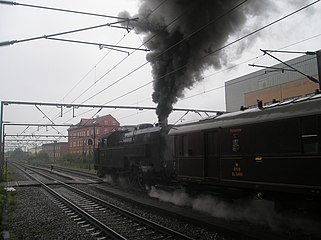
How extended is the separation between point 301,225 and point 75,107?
2057 centimetres

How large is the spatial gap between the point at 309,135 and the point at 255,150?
5.88 ft

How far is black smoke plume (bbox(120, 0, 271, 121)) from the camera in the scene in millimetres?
12874

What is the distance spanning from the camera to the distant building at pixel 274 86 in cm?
4072

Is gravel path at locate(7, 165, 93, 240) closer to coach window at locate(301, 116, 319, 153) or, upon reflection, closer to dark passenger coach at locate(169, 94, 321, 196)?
dark passenger coach at locate(169, 94, 321, 196)

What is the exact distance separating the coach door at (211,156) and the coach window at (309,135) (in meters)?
3.45

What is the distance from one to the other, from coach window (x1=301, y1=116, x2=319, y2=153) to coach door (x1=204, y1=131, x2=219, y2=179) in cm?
345

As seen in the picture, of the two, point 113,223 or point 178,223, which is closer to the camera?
point 178,223

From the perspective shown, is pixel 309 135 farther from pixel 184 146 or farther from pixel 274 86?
pixel 274 86

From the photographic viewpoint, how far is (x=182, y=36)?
600 inches

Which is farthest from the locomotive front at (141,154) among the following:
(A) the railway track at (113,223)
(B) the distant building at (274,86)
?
(B) the distant building at (274,86)

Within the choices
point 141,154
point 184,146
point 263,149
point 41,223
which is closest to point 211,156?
point 184,146

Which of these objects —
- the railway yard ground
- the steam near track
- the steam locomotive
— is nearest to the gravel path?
the railway yard ground

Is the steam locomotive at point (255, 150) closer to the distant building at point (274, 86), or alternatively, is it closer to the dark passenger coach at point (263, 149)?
the dark passenger coach at point (263, 149)

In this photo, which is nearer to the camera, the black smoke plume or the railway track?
the railway track
